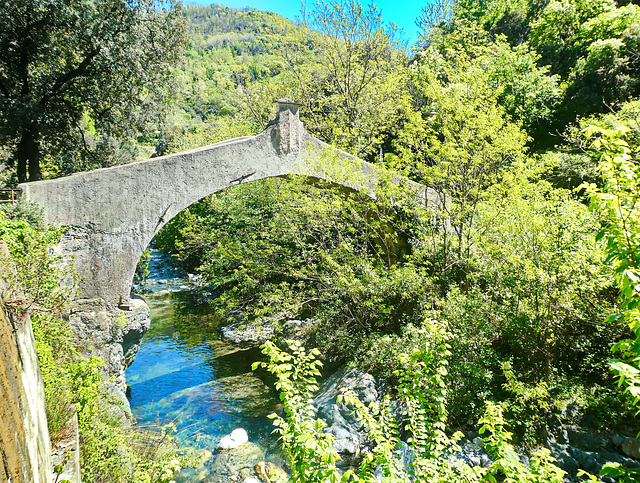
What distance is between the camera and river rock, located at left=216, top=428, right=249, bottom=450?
7996mm

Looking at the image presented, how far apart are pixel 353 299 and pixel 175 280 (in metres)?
13.9

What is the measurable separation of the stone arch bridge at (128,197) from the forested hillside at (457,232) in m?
1.47

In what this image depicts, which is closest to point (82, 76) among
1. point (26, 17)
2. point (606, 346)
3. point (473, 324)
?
point (26, 17)

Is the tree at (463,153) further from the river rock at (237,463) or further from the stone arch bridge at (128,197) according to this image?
the river rock at (237,463)

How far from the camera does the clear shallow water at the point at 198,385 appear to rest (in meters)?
8.59

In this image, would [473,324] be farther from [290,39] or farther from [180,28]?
[290,39]

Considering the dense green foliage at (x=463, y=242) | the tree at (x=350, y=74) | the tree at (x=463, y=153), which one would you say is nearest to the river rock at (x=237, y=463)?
the dense green foliage at (x=463, y=242)

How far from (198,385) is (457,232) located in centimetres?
761

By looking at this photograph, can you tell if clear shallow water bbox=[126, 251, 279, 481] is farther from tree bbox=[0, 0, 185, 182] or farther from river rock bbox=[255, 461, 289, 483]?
tree bbox=[0, 0, 185, 182]

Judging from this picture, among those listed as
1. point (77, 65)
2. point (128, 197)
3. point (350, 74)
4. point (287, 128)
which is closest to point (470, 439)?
point (287, 128)

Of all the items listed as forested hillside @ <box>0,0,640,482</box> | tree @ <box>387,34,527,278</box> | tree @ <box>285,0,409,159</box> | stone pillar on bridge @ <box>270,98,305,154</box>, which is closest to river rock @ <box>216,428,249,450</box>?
forested hillside @ <box>0,0,640,482</box>

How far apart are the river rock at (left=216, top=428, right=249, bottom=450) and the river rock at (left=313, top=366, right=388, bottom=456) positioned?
5.32 ft

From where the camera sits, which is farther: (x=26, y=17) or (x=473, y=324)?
(x=26, y=17)

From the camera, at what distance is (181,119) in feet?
141
